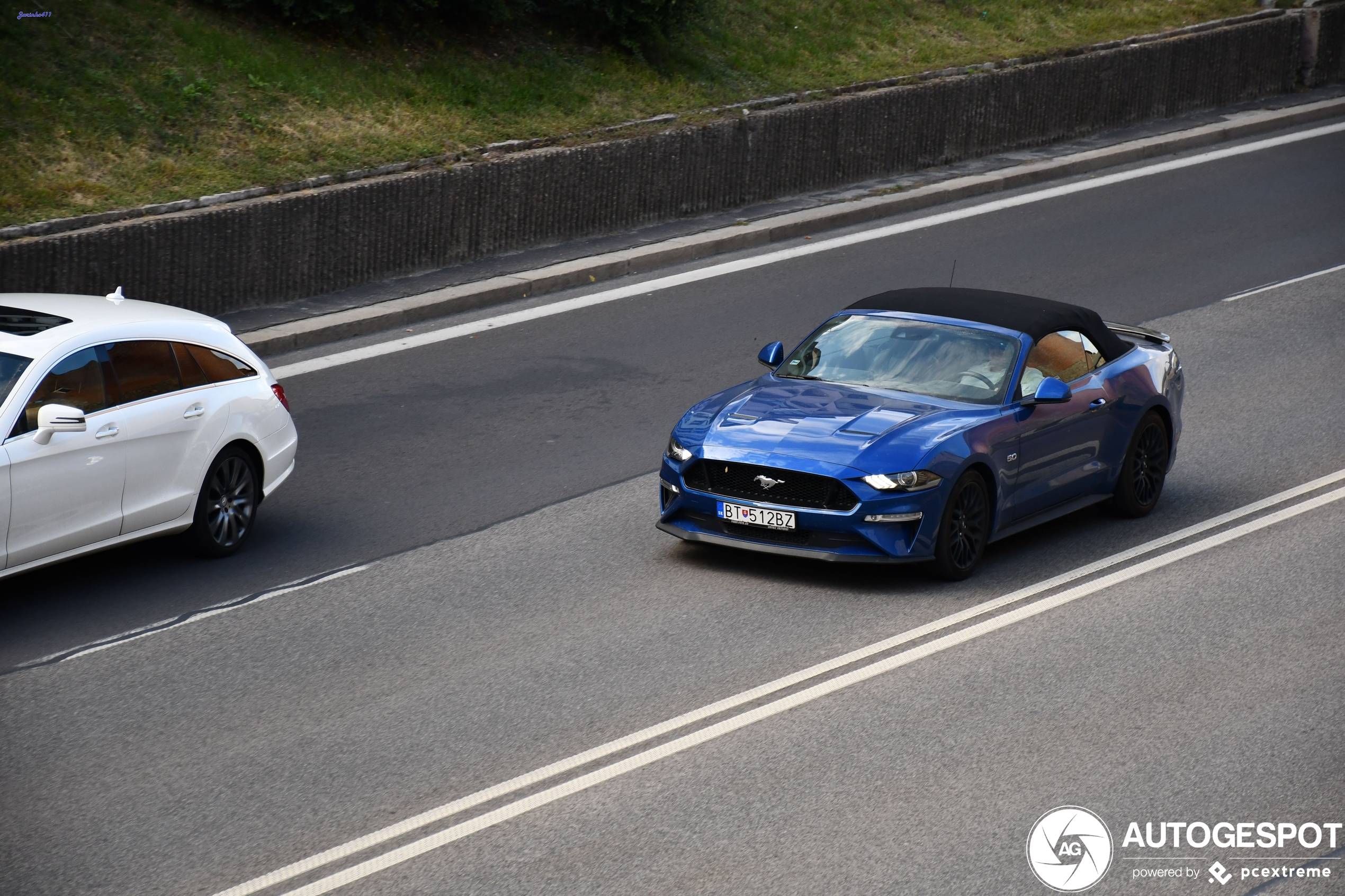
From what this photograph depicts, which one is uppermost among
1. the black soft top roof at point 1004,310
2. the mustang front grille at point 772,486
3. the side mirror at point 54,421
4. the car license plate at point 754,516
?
the black soft top roof at point 1004,310

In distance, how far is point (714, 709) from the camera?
7680mm

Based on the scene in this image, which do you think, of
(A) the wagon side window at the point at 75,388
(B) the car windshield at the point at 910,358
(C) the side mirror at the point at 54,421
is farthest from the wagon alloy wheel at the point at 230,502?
(B) the car windshield at the point at 910,358

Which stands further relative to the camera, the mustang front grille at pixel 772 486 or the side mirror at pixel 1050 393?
the side mirror at pixel 1050 393

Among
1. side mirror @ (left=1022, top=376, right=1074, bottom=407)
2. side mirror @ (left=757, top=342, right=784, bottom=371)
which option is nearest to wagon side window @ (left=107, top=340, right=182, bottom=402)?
side mirror @ (left=757, top=342, right=784, bottom=371)

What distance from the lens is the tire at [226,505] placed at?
9.92 meters

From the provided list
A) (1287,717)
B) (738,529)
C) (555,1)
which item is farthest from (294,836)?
(555,1)

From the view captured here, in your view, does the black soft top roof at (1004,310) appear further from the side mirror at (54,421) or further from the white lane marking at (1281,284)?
the white lane marking at (1281,284)

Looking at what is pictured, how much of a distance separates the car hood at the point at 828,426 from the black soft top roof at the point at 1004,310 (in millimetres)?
977

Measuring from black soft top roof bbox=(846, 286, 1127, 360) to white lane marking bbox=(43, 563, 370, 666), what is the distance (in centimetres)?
405

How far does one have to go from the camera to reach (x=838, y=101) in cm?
2106

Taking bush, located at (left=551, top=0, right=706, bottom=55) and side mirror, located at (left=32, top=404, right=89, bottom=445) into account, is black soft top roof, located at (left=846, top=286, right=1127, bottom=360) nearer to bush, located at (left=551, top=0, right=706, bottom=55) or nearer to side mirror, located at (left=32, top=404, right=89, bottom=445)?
side mirror, located at (left=32, top=404, right=89, bottom=445)

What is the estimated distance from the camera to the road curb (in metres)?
15.6

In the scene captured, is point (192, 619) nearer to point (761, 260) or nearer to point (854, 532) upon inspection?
point (854, 532)

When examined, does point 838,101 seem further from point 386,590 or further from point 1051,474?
point 386,590
